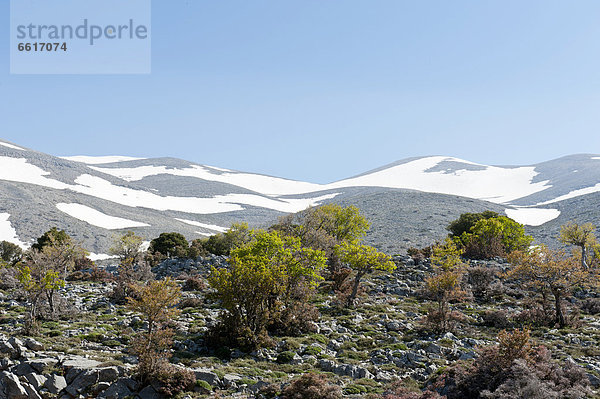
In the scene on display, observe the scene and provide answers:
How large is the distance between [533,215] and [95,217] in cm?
11033

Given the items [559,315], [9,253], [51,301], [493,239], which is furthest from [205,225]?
[559,315]

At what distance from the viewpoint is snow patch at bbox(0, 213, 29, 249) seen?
75.4 m

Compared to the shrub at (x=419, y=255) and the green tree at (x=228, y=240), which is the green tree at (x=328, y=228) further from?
the green tree at (x=228, y=240)

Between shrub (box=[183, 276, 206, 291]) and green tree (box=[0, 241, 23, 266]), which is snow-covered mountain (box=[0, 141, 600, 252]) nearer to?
Answer: green tree (box=[0, 241, 23, 266])

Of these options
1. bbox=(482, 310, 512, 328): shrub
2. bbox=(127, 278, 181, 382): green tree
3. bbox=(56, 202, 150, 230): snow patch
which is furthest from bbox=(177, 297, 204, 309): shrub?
bbox=(56, 202, 150, 230): snow patch

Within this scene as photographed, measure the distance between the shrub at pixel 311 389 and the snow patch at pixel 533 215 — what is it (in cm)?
8797

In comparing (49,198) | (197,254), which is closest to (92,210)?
(49,198)

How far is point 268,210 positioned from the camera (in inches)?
6860

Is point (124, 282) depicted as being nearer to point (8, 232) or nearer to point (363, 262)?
point (363, 262)

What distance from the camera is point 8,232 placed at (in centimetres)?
7938

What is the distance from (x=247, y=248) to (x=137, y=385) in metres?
12.3

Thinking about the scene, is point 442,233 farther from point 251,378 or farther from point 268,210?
point 268,210

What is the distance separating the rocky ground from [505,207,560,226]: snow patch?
67.8 m

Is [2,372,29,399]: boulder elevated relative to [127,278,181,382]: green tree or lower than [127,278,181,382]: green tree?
lower
